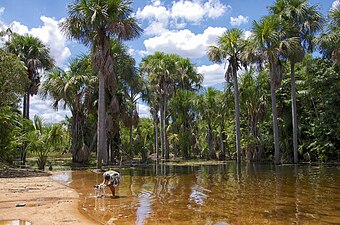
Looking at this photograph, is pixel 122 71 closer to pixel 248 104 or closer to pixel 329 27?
pixel 248 104

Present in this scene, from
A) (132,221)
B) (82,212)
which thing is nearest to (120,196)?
(82,212)

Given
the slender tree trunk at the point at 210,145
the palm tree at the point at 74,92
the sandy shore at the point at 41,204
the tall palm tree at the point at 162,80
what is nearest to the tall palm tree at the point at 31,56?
the palm tree at the point at 74,92

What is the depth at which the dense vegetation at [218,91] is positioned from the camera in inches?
922

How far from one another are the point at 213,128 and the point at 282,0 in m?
17.1

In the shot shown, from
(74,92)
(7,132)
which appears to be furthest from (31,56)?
(7,132)

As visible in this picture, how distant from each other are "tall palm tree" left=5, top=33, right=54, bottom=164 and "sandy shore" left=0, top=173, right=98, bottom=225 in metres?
21.8

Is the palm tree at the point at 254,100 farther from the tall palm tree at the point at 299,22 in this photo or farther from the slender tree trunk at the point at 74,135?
the slender tree trunk at the point at 74,135

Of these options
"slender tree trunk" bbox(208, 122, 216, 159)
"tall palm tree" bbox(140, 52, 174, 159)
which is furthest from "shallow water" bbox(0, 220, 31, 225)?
"slender tree trunk" bbox(208, 122, 216, 159)

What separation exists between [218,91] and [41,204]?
33126 millimetres

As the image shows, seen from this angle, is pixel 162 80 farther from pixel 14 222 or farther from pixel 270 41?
pixel 14 222

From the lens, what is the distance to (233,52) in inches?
1261

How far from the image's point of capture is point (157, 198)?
11.2 m

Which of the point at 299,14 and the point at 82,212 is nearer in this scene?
the point at 82,212

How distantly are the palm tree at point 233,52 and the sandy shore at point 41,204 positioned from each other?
21318mm
